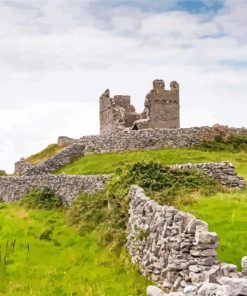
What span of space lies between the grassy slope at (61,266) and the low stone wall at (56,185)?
10.6 ft

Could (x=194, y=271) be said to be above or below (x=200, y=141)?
below

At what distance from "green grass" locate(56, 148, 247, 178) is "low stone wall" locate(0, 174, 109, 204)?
9.93ft

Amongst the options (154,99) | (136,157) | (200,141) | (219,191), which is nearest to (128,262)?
(219,191)

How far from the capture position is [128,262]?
2634 centimetres

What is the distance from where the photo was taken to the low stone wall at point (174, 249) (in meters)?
17.7

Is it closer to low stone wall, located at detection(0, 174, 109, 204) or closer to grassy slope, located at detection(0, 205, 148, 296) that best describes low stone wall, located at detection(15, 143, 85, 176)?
low stone wall, located at detection(0, 174, 109, 204)

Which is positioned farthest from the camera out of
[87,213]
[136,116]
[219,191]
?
[136,116]

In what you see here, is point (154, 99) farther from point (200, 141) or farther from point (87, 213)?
point (87, 213)

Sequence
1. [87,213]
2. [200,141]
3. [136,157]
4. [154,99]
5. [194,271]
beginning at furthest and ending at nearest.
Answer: [154,99], [200,141], [136,157], [87,213], [194,271]

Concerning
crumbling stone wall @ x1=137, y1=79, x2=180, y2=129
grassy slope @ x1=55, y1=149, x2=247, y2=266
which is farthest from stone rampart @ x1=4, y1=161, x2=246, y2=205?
crumbling stone wall @ x1=137, y1=79, x2=180, y2=129

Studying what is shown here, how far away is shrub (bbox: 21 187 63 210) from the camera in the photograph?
45.5 m

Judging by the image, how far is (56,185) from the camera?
4722 cm

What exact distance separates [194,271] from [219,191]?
14.6m

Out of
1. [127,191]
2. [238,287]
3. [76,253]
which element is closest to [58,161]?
[127,191]
